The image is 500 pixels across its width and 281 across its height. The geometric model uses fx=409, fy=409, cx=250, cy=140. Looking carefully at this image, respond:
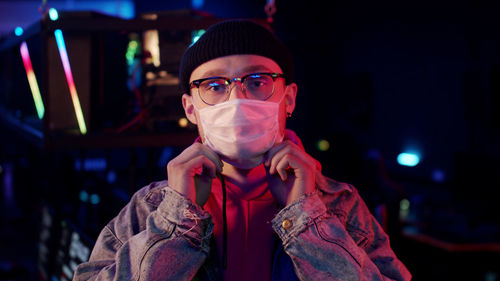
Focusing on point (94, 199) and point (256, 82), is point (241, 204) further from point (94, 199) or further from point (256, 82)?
point (94, 199)

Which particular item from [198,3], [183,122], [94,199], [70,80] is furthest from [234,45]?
[198,3]

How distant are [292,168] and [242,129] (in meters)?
0.18

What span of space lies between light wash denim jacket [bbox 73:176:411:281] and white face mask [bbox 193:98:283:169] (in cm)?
18

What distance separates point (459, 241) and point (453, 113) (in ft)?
10.2

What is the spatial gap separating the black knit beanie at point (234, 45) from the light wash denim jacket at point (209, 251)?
408 mm

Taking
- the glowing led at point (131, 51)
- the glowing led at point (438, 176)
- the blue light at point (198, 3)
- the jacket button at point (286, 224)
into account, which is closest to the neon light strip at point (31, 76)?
the glowing led at point (131, 51)

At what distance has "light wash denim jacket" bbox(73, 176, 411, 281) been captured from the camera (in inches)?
43.9

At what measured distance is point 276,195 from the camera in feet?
4.04

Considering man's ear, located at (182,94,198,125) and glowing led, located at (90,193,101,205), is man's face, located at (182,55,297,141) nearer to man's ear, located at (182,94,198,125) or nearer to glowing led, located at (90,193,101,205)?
man's ear, located at (182,94,198,125)

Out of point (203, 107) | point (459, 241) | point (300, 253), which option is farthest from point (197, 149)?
point (459, 241)

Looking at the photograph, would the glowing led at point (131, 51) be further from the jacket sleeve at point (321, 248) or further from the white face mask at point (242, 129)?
the jacket sleeve at point (321, 248)

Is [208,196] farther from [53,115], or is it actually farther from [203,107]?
[53,115]

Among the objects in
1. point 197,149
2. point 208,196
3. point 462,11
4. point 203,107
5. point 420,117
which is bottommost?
point 420,117

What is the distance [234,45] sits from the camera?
122cm
